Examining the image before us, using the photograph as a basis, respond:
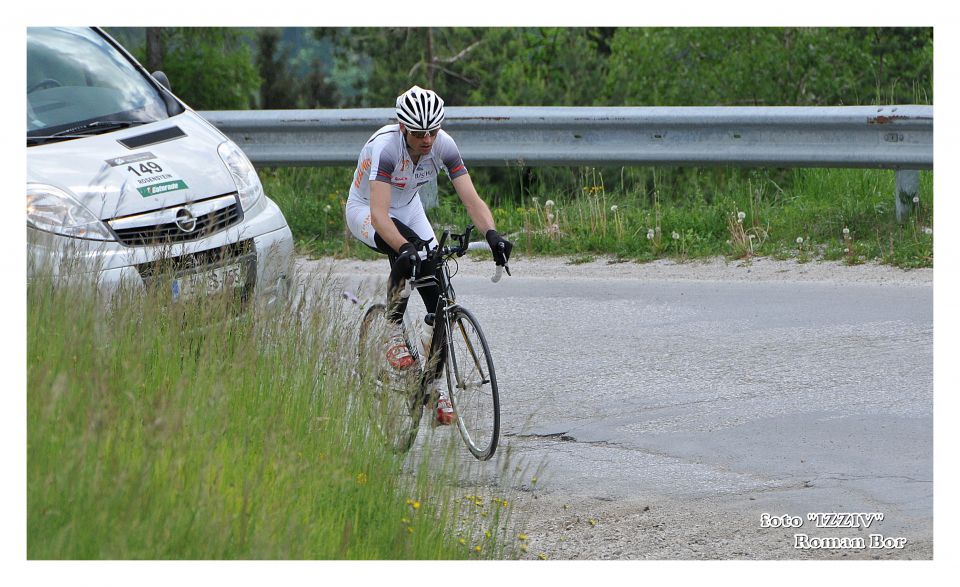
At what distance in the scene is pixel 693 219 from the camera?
34.1 ft

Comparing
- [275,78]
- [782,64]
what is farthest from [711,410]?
[275,78]

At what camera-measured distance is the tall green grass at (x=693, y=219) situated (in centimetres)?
965

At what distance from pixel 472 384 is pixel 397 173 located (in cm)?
115

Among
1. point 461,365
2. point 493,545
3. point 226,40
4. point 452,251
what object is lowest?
point 493,545

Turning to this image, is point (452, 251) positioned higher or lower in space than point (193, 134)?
lower

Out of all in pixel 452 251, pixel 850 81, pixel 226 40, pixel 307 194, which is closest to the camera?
pixel 452 251

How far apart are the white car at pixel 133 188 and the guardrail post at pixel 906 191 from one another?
5288 millimetres

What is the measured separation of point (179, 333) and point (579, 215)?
18.8 feet

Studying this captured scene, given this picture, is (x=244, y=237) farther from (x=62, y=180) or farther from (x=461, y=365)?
(x=461, y=365)

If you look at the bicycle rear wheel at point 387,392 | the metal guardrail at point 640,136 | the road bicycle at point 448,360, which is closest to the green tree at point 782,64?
the metal guardrail at point 640,136

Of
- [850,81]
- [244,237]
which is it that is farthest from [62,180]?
[850,81]

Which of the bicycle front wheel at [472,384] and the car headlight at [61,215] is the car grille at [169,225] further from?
the bicycle front wheel at [472,384]

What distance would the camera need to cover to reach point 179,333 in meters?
5.44

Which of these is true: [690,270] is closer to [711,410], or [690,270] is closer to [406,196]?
[711,410]
